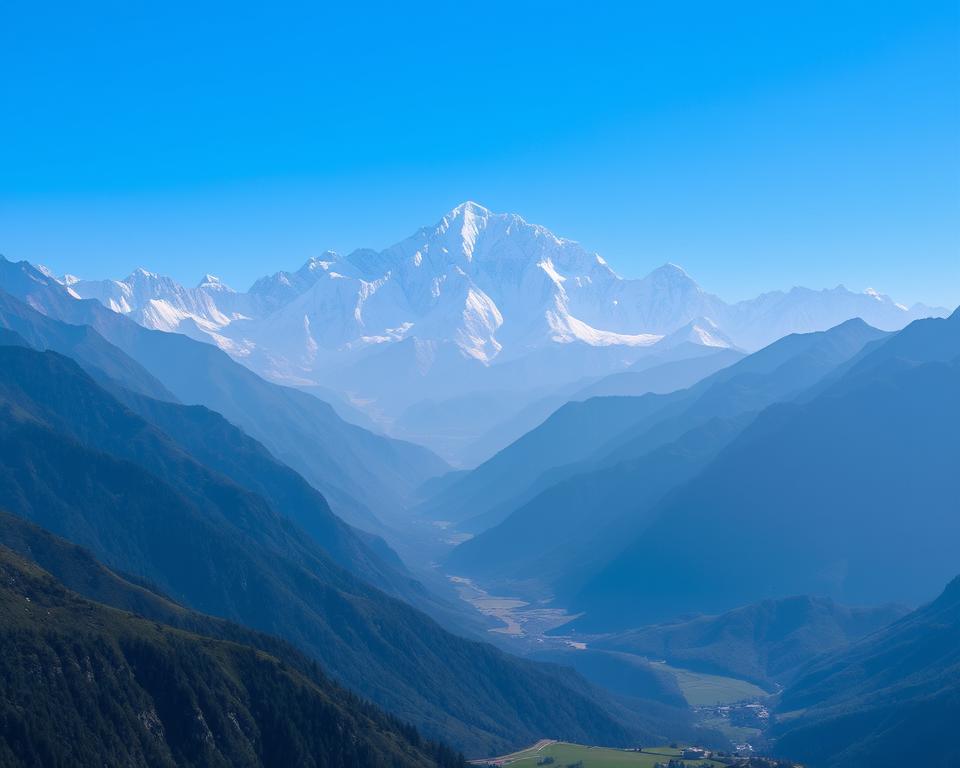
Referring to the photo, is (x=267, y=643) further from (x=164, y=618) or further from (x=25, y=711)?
(x=25, y=711)

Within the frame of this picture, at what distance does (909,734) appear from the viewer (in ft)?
652

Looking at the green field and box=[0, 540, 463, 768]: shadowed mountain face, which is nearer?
box=[0, 540, 463, 768]: shadowed mountain face

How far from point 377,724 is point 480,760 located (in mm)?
45094

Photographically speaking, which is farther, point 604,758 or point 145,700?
point 604,758

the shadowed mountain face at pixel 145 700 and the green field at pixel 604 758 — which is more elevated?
the green field at pixel 604 758

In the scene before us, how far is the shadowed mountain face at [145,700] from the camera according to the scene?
119 metres

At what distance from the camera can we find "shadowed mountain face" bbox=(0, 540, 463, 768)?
119438 mm

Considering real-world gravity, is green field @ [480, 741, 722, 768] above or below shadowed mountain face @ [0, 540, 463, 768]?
above

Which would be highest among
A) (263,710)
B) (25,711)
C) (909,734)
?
(909,734)

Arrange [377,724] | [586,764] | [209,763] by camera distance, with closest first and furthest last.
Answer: [209,763], [377,724], [586,764]

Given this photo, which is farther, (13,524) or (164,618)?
(13,524)

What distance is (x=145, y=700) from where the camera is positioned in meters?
129

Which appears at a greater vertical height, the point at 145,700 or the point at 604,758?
the point at 604,758

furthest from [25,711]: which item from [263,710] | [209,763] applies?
[263,710]
